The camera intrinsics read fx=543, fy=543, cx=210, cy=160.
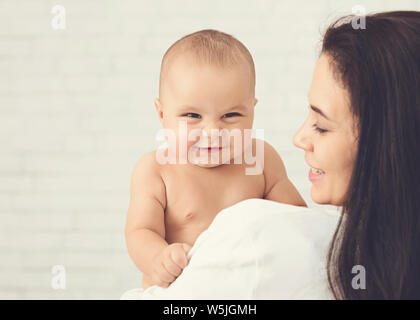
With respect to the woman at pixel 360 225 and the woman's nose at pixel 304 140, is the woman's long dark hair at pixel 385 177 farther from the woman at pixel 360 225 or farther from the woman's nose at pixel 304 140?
the woman's nose at pixel 304 140

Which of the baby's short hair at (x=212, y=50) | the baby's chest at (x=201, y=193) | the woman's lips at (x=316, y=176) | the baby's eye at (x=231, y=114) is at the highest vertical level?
the baby's short hair at (x=212, y=50)

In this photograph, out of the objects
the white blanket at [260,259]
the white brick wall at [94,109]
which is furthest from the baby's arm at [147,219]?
the white brick wall at [94,109]

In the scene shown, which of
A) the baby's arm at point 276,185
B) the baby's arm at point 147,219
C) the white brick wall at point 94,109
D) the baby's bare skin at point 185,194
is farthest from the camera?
the white brick wall at point 94,109

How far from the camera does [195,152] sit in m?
1.27

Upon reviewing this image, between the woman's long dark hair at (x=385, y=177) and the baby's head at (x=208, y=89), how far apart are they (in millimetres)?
397

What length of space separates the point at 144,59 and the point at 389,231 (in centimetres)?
180

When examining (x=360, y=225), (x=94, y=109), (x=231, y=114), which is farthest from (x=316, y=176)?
(x=94, y=109)

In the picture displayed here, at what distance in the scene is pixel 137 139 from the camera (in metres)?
2.48

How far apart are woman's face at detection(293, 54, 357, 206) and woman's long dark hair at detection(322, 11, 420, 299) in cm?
4

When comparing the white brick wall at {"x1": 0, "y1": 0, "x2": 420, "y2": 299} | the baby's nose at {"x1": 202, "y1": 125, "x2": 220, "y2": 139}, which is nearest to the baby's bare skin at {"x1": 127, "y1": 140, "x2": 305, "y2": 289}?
the baby's nose at {"x1": 202, "y1": 125, "x2": 220, "y2": 139}

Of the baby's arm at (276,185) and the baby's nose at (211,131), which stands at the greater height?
the baby's nose at (211,131)

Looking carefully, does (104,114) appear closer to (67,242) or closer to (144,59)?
(144,59)

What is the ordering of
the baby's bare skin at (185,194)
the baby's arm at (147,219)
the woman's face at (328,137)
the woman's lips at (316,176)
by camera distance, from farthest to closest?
the baby's bare skin at (185,194), the baby's arm at (147,219), the woman's lips at (316,176), the woman's face at (328,137)

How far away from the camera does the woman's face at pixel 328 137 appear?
897 millimetres
